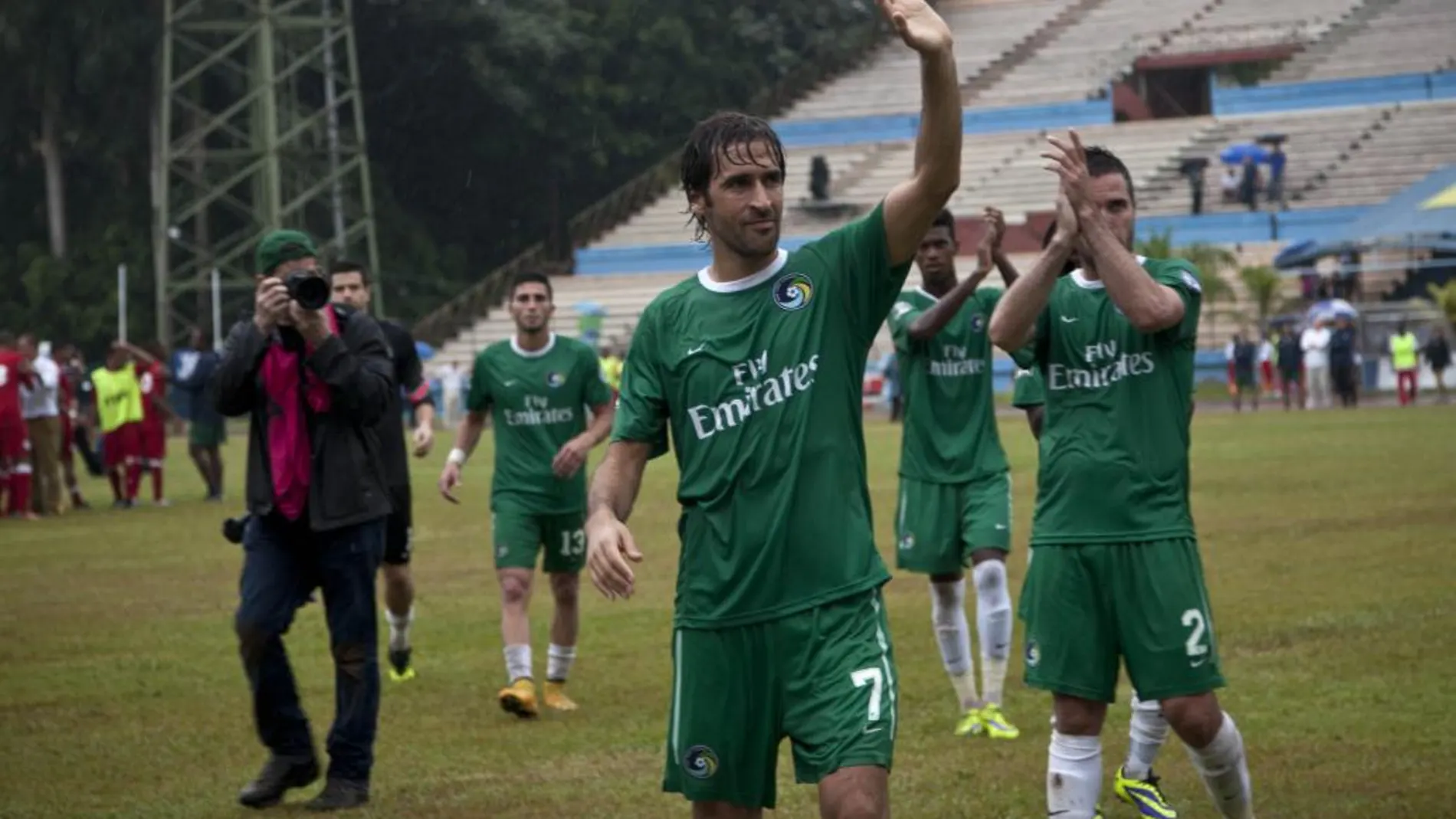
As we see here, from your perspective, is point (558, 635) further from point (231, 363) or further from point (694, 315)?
point (694, 315)

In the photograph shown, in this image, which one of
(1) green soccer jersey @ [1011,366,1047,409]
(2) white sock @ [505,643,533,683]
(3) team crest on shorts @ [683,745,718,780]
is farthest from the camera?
(2) white sock @ [505,643,533,683]

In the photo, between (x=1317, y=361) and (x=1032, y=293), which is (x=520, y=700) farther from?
(x=1317, y=361)

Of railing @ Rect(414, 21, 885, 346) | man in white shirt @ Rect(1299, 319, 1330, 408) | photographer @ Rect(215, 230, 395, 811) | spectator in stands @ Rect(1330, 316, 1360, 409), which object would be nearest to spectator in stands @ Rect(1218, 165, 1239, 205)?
man in white shirt @ Rect(1299, 319, 1330, 408)

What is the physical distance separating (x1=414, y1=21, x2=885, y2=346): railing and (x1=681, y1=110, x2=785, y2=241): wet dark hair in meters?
55.7

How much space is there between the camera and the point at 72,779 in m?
9.91

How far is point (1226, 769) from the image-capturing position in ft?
23.6

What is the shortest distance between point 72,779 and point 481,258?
62.3 metres

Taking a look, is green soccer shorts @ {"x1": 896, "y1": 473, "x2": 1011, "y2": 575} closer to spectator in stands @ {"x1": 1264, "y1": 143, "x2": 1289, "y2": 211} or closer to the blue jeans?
the blue jeans

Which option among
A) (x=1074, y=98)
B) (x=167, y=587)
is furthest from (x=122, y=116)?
(x=167, y=587)

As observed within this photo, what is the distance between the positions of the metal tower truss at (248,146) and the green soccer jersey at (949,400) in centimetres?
4502

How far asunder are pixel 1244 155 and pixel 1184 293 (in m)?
50.7

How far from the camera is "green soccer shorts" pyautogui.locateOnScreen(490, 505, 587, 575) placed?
11.9 m

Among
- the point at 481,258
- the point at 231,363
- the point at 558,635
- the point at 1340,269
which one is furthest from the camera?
the point at 481,258

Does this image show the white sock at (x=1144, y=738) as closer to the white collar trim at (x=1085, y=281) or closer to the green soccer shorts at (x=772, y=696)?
the white collar trim at (x=1085, y=281)
